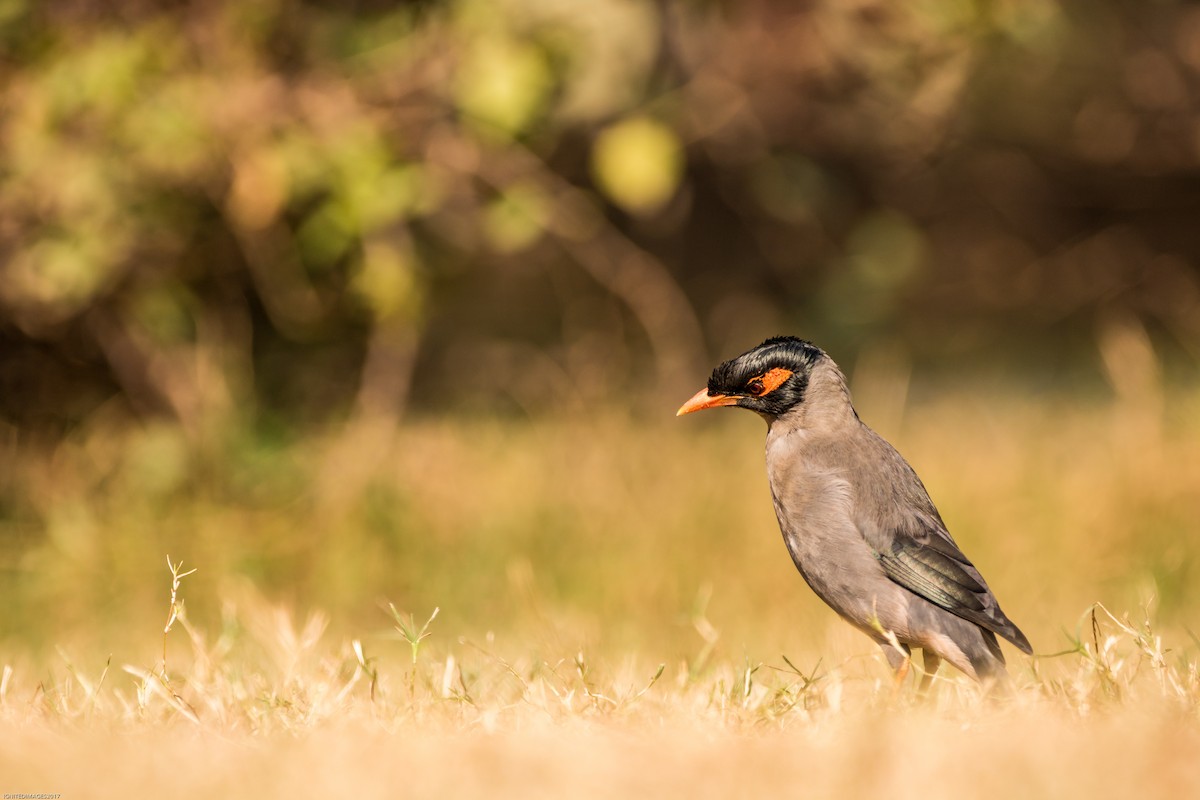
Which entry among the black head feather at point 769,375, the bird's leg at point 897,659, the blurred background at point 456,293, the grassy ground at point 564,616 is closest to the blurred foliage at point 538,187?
the blurred background at point 456,293

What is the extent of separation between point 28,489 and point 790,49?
13.0 ft

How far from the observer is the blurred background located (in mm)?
5559

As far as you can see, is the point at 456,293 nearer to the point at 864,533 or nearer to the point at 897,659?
the point at 864,533

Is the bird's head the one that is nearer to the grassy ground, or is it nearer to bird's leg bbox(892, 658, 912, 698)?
the grassy ground

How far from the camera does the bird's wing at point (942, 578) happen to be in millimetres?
3617

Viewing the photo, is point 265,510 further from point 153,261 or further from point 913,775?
point 913,775

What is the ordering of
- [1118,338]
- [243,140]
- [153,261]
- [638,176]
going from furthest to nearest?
[1118,338], [153,261], [243,140], [638,176]

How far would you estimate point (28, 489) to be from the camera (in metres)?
6.38

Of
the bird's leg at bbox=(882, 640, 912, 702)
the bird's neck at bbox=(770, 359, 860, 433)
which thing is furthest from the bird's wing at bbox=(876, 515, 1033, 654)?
the bird's neck at bbox=(770, 359, 860, 433)

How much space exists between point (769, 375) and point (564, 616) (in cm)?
179

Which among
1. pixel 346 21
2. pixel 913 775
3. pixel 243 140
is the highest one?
pixel 346 21

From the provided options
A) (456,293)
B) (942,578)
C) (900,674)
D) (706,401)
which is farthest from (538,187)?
(900,674)

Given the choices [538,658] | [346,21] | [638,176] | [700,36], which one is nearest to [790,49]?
[700,36]

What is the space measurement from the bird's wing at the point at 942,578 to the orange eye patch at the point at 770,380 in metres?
0.54
